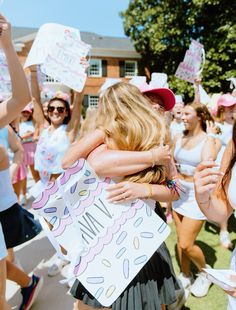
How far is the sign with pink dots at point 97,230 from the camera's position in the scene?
Result: 1.50 m

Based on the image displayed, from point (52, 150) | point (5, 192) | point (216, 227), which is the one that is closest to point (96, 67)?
point (216, 227)

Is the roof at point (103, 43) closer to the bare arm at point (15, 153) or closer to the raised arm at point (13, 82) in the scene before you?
the bare arm at point (15, 153)

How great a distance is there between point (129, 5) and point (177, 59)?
15.5 feet

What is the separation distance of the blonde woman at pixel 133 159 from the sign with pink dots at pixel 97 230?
89 millimetres

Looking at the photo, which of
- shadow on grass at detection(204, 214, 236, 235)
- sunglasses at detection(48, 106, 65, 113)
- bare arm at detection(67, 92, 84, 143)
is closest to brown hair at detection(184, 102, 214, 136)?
bare arm at detection(67, 92, 84, 143)

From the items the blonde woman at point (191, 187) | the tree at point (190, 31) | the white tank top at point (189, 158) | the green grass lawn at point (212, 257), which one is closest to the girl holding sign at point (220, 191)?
the blonde woman at point (191, 187)

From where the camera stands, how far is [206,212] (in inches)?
62.7

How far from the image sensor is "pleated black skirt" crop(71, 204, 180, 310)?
64.2 inches

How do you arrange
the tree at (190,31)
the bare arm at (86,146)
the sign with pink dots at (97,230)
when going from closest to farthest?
the sign with pink dots at (97,230) → the bare arm at (86,146) → the tree at (190,31)

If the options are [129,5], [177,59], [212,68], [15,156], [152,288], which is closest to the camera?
[152,288]

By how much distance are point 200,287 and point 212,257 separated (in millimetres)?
788

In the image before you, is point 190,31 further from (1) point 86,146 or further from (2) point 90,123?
(1) point 86,146

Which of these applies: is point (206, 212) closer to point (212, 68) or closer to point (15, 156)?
point (15, 156)

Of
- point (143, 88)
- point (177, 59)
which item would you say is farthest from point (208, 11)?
point (143, 88)
